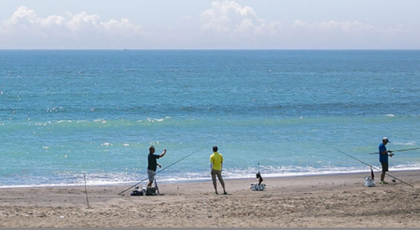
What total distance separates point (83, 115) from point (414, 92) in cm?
3295

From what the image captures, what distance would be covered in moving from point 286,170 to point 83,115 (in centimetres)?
2044

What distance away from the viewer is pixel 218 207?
40.2ft

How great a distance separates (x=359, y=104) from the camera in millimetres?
44594

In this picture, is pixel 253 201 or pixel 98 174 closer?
pixel 253 201

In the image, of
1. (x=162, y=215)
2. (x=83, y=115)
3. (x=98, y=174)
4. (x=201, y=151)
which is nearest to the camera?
(x=162, y=215)

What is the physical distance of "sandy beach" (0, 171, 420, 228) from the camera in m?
10.7

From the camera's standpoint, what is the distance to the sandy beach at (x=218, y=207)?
10672 mm

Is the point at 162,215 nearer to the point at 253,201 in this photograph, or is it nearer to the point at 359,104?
the point at 253,201

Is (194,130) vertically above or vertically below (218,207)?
below

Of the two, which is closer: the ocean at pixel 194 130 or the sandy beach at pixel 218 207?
the sandy beach at pixel 218 207

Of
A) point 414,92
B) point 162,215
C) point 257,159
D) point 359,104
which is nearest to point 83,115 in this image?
point 257,159

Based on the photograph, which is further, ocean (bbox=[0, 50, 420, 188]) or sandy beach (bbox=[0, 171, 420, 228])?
ocean (bbox=[0, 50, 420, 188])

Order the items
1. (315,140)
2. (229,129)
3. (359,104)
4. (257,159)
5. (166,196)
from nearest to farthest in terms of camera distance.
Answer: (166,196) < (257,159) < (315,140) < (229,129) < (359,104)

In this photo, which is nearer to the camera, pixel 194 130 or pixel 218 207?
pixel 218 207
